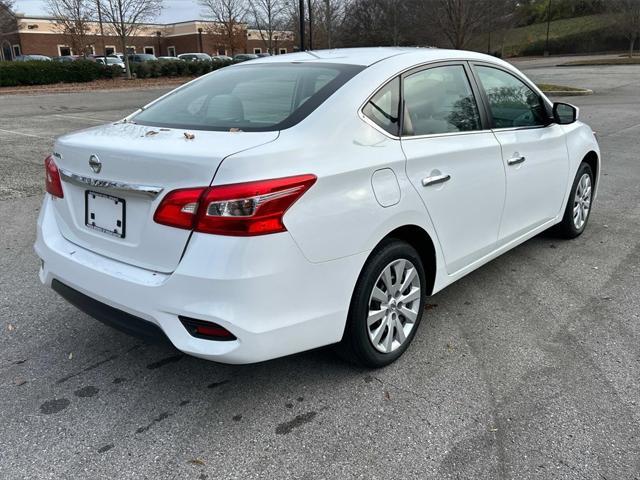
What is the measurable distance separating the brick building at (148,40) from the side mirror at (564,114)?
4089 cm

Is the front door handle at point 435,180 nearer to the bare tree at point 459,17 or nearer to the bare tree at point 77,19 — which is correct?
the bare tree at point 459,17

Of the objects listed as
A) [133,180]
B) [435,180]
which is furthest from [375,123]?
[133,180]

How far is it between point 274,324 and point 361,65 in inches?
60.9

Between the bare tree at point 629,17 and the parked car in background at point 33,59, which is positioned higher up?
the bare tree at point 629,17

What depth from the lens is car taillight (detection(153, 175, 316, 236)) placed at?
2285 mm

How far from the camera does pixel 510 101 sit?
4047mm

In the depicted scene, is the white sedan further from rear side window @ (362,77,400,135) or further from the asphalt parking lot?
the asphalt parking lot

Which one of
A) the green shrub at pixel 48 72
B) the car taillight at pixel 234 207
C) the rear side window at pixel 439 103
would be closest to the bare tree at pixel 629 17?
the green shrub at pixel 48 72

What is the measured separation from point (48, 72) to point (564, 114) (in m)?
30.5

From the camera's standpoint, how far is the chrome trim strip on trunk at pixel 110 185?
2.44 m

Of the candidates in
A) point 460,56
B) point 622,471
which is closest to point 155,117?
point 460,56

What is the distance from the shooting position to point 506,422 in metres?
2.64

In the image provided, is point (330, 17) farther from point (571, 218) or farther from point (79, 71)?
point (571, 218)

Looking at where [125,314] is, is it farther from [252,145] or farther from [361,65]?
[361,65]
